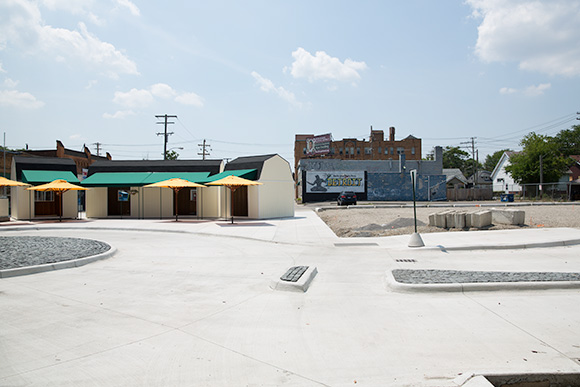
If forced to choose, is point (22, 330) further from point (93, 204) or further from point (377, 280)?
point (93, 204)

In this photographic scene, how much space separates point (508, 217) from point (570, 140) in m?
82.7

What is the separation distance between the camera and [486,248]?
12.3 meters

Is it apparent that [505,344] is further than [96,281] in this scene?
No

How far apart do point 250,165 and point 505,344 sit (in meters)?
23.4

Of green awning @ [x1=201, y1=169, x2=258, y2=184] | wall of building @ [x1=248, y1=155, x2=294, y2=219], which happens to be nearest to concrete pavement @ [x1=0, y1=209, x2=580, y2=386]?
green awning @ [x1=201, y1=169, x2=258, y2=184]

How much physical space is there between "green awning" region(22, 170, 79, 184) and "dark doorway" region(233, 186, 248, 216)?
37.4 feet

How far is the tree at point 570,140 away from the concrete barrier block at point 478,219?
7855 cm

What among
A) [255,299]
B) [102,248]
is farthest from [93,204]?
[255,299]

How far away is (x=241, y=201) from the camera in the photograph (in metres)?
27.4

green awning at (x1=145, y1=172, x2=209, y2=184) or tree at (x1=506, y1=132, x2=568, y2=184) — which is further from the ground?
tree at (x1=506, y1=132, x2=568, y2=184)

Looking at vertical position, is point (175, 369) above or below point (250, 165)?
below

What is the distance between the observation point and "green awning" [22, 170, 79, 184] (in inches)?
1097

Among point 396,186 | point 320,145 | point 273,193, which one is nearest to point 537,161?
point 396,186

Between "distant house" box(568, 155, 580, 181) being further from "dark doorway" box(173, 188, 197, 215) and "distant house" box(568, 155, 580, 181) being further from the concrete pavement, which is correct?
the concrete pavement
